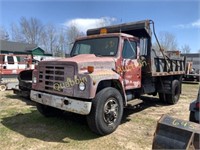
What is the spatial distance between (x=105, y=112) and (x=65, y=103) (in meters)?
0.91

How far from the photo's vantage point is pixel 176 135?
308 centimetres

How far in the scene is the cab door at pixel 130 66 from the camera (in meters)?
6.01

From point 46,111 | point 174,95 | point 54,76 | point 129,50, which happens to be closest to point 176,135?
point 54,76

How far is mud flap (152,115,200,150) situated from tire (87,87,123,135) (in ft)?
5.51

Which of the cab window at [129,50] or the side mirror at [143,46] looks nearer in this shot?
the cab window at [129,50]

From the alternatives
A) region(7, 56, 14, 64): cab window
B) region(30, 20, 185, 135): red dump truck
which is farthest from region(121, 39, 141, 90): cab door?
region(7, 56, 14, 64): cab window

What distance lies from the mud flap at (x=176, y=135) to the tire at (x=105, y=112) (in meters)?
1.68

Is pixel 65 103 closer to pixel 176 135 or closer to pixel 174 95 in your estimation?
pixel 176 135

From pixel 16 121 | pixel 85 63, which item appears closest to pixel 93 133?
pixel 85 63

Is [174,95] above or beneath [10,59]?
beneath

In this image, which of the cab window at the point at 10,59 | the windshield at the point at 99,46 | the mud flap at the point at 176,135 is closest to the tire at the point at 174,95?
the windshield at the point at 99,46

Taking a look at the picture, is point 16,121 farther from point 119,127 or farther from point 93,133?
point 119,127

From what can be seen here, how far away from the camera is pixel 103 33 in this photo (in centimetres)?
665

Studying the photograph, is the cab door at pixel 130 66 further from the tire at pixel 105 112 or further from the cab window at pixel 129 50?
the tire at pixel 105 112
